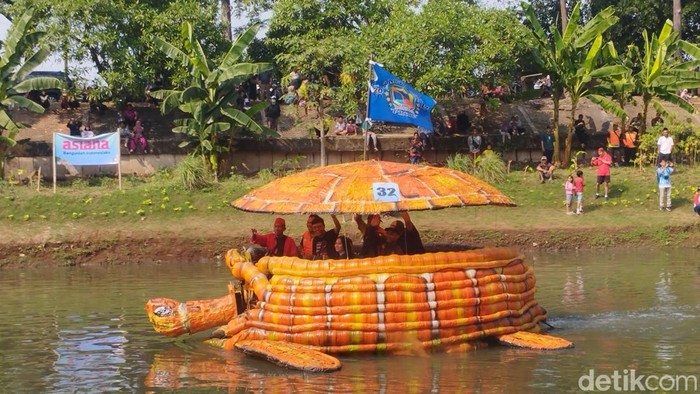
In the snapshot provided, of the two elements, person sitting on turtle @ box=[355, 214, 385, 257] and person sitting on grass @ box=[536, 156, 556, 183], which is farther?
person sitting on grass @ box=[536, 156, 556, 183]

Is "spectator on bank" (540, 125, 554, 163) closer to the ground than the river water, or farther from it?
farther from it

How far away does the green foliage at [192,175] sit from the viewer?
26938mm

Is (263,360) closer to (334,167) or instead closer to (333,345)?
(333,345)

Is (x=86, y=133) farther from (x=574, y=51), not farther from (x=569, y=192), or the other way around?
(x=574, y=51)

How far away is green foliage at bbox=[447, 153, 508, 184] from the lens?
28094 mm

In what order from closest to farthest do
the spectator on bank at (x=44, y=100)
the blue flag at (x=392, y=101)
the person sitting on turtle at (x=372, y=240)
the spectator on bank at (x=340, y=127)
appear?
the person sitting on turtle at (x=372, y=240) < the blue flag at (x=392, y=101) < the spectator on bank at (x=340, y=127) < the spectator on bank at (x=44, y=100)

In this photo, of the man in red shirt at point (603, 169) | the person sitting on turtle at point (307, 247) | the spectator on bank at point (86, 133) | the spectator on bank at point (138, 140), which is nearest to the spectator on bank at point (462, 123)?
the man in red shirt at point (603, 169)

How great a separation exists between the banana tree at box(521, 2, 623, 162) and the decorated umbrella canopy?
16.8 meters

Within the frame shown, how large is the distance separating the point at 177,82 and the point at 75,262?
28.1ft

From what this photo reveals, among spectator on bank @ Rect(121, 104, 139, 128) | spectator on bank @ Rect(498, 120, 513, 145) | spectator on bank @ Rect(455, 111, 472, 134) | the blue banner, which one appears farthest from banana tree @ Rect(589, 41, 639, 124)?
spectator on bank @ Rect(121, 104, 139, 128)

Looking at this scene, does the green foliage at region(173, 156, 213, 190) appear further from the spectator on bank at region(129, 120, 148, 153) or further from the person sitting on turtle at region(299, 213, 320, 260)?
the person sitting on turtle at region(299, 213, 320, 260)

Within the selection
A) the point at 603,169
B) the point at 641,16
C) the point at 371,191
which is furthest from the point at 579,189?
the point at 371,191

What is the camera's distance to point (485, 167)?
92.6 feet

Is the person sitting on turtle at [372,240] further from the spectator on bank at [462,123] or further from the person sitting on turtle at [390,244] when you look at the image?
the spectator on bank at [462,123]
